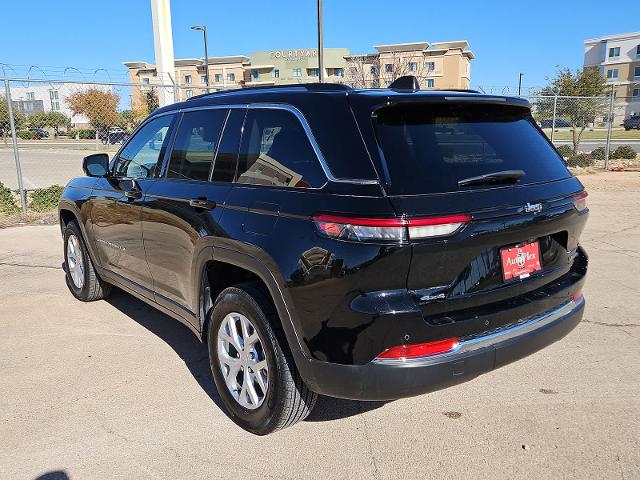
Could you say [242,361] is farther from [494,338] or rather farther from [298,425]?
[494,338]

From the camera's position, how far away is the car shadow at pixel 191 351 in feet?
11.0

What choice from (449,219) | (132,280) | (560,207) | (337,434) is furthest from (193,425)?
(560,207)

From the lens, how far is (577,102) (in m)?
22.5

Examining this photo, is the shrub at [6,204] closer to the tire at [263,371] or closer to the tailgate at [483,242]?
the tire at [263,371]

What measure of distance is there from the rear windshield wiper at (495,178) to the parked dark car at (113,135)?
62.3 ft

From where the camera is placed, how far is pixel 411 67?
144ft

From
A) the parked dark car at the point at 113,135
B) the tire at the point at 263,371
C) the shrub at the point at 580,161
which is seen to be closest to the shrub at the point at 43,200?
the tire at the point at 263,371

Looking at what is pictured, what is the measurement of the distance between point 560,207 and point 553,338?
2.36 feet

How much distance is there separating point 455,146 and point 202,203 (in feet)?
4.87

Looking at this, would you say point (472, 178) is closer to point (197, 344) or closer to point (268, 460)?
point (268, 460)

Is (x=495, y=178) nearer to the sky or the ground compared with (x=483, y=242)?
nearer to the sky

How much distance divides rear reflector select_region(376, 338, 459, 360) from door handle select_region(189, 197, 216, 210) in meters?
1.37

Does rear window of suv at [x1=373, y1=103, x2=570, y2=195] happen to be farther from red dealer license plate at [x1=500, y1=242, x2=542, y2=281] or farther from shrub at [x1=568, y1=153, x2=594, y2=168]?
shrub at [x1=568, y1=153, x2=594, y2=168]

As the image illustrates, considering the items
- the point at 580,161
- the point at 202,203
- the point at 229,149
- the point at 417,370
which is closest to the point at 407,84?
the point at 229,149
